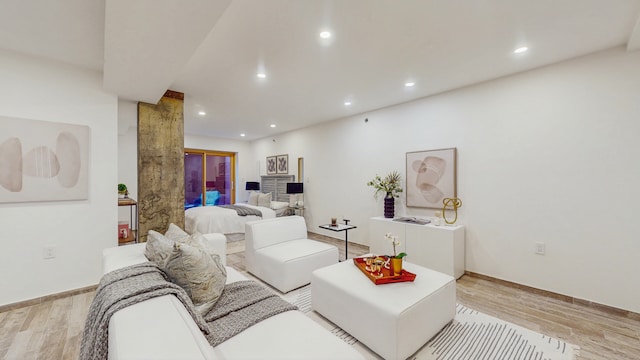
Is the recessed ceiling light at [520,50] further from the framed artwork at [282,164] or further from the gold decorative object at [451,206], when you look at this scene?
the framed artwork at [282,164]

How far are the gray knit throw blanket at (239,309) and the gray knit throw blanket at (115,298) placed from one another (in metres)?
0.20

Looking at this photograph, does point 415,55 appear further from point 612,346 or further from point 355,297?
point 612,346

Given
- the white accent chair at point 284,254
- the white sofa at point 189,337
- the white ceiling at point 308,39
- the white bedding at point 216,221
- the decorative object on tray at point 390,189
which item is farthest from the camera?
the white bedding at point 216,221

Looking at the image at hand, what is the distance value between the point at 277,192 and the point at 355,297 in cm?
517

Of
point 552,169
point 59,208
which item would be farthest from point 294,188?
point 552,169

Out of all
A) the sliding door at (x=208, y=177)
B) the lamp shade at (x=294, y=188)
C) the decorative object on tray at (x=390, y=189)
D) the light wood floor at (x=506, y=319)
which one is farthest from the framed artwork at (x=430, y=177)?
the sliding door at (x=208, y=177)

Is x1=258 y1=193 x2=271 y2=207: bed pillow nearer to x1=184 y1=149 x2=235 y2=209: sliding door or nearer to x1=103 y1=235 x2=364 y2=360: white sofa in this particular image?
x1=184 y1=149 x2=235 y2=209: sliding door

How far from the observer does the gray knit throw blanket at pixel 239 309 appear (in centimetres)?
140

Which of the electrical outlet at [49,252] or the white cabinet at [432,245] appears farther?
the white cabinet at [432,245]

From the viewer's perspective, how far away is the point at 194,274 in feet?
5.05

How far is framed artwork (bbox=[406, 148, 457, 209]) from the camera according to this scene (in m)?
3.56

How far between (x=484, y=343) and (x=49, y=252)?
4.26m

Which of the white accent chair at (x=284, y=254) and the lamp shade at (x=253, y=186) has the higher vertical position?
the lamp shade at (x=253, y=186)

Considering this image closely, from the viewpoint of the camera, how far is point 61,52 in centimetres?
250
